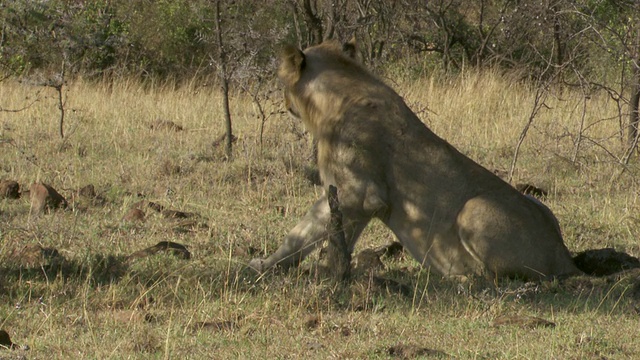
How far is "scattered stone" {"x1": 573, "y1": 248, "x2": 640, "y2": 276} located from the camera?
6900 millimetres

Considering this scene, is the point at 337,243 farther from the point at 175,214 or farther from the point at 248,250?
the point at 175,214

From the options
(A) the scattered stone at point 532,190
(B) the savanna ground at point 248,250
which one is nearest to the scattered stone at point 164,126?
(B) the savanna ground at point 248,250

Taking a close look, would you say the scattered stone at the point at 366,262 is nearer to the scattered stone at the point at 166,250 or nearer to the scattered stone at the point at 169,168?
the scattered stone at the point at 166,250

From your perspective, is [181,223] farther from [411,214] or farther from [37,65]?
[37,65]

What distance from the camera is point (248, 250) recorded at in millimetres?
7457

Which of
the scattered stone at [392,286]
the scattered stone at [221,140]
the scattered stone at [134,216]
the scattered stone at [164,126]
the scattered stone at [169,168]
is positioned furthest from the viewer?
the scattered stone at [164,126]

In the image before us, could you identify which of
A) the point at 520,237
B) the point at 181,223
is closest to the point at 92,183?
the point at 181,223

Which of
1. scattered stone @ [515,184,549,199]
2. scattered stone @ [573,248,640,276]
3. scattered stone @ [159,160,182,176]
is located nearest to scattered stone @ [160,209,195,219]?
scattered stone @ [159,160,182,176]

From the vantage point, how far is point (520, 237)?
6.39 metres

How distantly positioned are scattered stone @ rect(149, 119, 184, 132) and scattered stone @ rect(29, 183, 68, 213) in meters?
4.08

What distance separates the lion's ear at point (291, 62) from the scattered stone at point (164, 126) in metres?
5.69

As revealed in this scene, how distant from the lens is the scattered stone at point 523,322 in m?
5.38

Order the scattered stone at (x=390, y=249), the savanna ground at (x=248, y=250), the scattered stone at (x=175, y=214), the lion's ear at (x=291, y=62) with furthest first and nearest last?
the scattered stone at (x=175, y=214) < the scattered stone at (x=390, y=249) < the lion's ear at (x=291, y=62) < the savanna ground at (x=248, y=250)

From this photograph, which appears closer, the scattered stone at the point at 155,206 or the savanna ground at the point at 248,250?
the savanna ground at the point at 248,250
